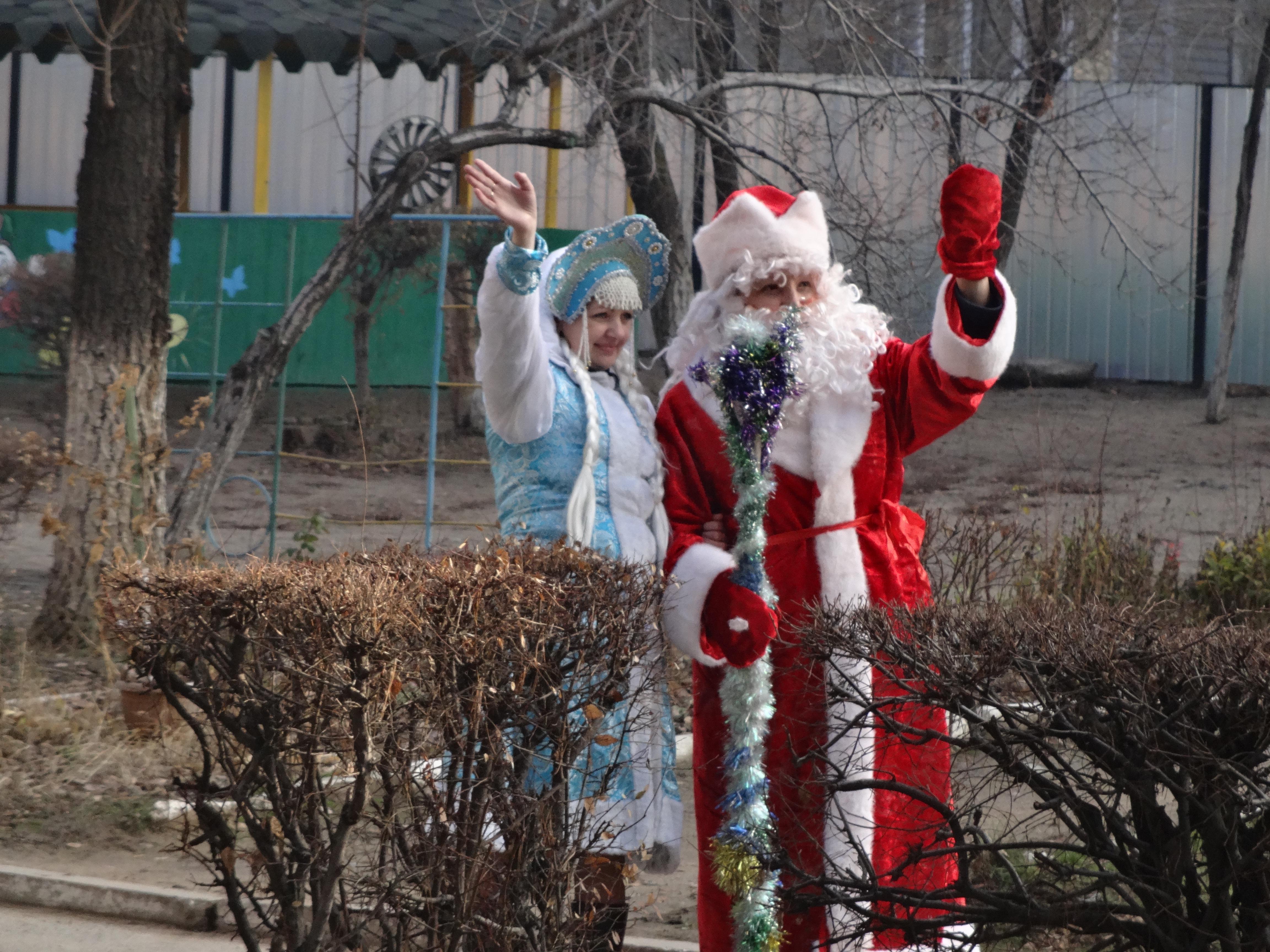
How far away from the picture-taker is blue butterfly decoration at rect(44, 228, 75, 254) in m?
15.9

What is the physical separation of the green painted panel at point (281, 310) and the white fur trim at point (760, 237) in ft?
35.6

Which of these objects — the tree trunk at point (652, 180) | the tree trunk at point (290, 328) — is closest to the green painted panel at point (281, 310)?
the tree trunk at point (652, 180)

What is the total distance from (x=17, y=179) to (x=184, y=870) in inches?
590

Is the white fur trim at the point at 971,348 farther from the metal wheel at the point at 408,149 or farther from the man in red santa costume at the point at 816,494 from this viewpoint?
the metal wheel at the point at 408,149

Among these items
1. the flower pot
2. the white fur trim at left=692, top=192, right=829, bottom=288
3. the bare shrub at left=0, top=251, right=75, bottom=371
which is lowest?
the flower pot

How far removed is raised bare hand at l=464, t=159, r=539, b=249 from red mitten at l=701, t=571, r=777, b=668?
97cm

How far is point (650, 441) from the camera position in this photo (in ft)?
11.0

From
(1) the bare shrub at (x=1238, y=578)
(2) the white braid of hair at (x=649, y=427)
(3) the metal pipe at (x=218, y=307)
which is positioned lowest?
(1) the bare shrub at (x=1238, y=578)

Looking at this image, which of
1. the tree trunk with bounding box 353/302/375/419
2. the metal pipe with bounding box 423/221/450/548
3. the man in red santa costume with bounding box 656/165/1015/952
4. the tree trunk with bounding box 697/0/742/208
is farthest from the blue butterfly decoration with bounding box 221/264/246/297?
the man in red santa costume with bounding box 656/165/1015/952

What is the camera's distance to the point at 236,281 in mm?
14477

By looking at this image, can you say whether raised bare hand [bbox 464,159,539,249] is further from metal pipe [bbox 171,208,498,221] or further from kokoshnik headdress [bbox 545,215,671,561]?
metal pipe [bbox 171,208,498,221]

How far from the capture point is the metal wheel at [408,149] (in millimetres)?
12266

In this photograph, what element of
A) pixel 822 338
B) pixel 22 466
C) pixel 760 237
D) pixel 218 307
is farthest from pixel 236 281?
pixel 822 338

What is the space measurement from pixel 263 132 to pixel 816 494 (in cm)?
1326
